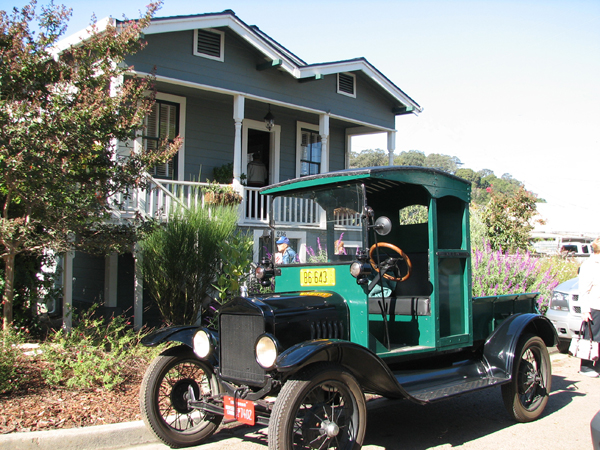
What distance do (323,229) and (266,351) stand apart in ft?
5.21

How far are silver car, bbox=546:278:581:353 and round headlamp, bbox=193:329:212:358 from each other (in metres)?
6.47

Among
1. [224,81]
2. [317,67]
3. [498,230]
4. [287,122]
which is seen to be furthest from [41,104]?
[498,230]

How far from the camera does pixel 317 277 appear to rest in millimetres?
5203

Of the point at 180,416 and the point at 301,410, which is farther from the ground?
the point at 301,410

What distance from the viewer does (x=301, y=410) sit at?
4.02 meters

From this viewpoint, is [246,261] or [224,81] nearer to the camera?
[246,261]

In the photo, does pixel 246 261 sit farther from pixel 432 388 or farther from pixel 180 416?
pixel 432 388

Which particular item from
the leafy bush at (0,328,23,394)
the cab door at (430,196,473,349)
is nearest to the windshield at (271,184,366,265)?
the cab door at (430,196,473,349)

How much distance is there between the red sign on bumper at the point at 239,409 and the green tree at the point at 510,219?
42.4 feet

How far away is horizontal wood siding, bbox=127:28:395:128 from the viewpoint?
37.5 feet

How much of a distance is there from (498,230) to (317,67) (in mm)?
7299

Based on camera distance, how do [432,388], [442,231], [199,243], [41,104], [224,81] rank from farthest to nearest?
[224,81] < [199,243] < [41,104] < [442,231] < [432,388]

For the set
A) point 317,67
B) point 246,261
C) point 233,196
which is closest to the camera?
point 246,261

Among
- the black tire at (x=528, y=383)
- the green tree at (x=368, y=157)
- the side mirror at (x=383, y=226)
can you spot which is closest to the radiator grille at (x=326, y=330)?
the side mirror at (x=383, y=226)
